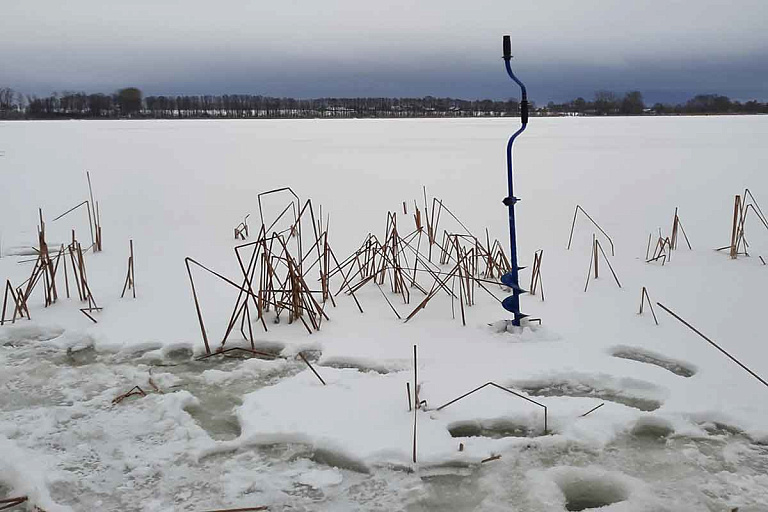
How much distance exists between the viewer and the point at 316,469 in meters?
2.18

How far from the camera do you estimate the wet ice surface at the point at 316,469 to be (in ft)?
6.56

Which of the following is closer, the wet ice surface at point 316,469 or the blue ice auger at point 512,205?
the wet ice surface at point 316,469

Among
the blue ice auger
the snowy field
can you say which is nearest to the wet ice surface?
the snowy field

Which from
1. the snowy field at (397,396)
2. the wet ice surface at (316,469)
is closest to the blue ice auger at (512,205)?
the snowy field at (397,396)

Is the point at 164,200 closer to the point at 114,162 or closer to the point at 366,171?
the point at 366,171

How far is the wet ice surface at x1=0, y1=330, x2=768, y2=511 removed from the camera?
1999 mm

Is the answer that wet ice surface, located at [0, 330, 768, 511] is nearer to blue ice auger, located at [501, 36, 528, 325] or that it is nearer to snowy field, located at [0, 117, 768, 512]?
snowy field, located at [0, 117, 768, 512]

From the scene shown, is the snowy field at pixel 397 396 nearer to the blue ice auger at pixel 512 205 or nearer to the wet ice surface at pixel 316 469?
the wet ice surface at pixel 316 469

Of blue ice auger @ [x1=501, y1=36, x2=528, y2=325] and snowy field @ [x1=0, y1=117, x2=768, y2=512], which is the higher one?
blue ice auger @ [x1=501, y1=36, x2=528, y2=325]

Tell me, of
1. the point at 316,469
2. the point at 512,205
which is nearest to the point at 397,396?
the point at 316,469

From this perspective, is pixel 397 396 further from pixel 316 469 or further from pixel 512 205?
pixel 512 205

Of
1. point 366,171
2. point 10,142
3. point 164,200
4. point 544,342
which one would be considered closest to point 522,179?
point 366,171

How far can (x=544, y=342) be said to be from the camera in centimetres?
321

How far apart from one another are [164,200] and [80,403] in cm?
538
